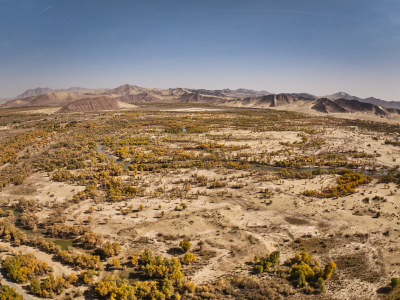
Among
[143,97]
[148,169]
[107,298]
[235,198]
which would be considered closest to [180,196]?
[235,198]

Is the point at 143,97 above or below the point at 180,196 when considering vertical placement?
above

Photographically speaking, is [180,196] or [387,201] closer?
[387,201]

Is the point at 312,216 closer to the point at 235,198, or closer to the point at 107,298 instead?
the point at 235,198

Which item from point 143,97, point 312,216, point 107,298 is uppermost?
point 143,97

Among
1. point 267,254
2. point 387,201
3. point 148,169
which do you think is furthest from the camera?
point 148,169

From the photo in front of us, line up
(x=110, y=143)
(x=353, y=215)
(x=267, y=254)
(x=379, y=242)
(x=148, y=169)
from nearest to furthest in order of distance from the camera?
(x=267, y=254) < (x=379, y=242) < (x=353, y=215) < (x=148, y=169) < (x=110, y=143)

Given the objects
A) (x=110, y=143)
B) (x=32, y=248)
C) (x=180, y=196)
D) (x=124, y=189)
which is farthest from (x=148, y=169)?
(x=110, y=143)

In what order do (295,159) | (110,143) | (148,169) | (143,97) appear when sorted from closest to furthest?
(148,169) < (295,159) < (110,143) < (143,97)

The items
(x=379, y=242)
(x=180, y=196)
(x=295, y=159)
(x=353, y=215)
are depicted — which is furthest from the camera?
(x=295, y=159)

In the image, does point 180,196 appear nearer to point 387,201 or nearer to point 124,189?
point 124,189
